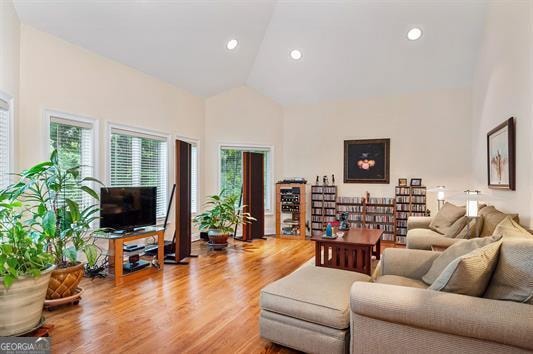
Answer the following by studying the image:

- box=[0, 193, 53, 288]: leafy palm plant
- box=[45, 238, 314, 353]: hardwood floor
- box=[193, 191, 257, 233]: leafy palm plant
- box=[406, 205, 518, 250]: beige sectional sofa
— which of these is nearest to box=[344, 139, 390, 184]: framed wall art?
box=[406, 205, 518, 250]: beige sectional sofa

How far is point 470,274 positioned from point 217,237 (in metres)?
4.32

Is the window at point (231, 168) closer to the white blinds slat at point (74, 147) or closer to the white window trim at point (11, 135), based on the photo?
the white blinds slat at point (74, 147)

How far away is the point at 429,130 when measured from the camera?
6.38 m

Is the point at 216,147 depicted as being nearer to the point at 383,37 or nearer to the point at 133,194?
the point at 133,194

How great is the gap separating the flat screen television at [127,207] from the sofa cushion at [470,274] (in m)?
3.60

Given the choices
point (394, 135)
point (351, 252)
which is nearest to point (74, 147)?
point (351, 252)

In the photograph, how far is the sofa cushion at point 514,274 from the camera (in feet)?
5.81

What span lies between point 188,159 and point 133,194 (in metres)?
1.04

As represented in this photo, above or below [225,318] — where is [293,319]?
above

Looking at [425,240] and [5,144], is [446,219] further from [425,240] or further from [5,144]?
[5,144]

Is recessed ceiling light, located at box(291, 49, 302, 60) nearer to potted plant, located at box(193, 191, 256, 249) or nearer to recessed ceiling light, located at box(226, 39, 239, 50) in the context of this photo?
recessed ceiling light, located at box(226, 39, 239, 50)

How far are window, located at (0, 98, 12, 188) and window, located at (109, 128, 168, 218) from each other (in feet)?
4.49

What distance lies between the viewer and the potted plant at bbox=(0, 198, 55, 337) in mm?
2400

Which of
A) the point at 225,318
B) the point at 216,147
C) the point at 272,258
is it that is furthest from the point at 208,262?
the point at 216,147
